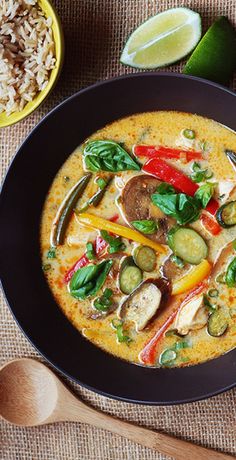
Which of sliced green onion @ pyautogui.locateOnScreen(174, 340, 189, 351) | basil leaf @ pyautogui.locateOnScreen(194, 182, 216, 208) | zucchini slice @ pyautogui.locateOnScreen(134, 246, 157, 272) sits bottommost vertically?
sliced green onion @ pyautogui.locateOnScreen(174, 340, 189, 351)

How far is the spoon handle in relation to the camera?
138 inches

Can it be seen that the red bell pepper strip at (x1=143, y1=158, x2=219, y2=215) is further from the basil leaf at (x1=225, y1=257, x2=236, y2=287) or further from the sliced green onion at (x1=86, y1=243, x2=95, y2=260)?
the sliced green onion at (x1=86, y1=243, x2=95, y2=260)

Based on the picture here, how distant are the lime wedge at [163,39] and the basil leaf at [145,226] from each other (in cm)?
82

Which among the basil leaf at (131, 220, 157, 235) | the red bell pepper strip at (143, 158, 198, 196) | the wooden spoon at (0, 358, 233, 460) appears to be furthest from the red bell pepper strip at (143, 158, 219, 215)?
the wooden spoon at (0, 358, 233, 460)

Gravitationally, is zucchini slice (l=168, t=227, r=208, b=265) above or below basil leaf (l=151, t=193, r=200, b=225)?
below

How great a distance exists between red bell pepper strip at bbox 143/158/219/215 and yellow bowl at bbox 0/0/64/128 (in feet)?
2.17

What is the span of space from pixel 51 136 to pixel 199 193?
32.9 inches

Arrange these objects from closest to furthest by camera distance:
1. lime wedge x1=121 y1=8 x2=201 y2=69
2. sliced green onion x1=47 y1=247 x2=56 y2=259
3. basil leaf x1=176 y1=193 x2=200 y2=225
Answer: basil leaf x1=176 y1=193 x2=200 y2=225
lime wedge x1=121 y1=8 x2=201 y2=69
sliced green onion x1=47 y1=247 x2=56 y2=259

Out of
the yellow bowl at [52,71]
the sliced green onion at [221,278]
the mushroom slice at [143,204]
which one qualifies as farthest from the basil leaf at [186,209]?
the yellow bowl at [52,71]

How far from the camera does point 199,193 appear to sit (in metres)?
3.28

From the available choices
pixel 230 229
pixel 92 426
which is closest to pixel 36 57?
pixel 230 229

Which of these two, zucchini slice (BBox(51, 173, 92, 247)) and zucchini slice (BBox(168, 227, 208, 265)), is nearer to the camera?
zucchini slice (BBox(168, 227, 208, 265))

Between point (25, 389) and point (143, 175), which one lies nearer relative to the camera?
point (143, 175)

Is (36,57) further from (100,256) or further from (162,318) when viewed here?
(162,318)
